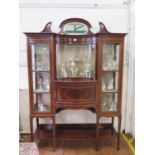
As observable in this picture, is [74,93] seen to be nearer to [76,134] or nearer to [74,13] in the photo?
[76,134]

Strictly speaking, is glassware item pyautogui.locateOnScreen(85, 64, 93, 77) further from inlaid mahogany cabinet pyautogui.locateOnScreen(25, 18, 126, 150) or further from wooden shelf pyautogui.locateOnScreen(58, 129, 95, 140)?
wooden shelf pyautogui.locateOnScreen(58, 129, 95, 140)

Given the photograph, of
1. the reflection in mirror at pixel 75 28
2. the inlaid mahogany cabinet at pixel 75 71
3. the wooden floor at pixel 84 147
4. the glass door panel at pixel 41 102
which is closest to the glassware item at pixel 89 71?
the inlaid mahogany cabinet at pixel 75 71

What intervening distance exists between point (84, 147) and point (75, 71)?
44.5 inches

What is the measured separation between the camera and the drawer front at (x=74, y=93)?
261 cm

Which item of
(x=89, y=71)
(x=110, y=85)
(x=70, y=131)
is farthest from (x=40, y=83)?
(x=110, y=85)

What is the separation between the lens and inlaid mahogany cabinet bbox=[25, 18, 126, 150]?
259cm

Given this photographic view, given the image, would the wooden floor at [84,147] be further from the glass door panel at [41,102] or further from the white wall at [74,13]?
the white wall at [74,13]

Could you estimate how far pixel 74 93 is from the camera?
8.59 feet

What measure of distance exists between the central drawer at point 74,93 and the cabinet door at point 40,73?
0.19 meters

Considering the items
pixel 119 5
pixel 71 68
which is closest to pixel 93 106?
pixel 71 68

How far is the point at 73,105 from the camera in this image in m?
2.63

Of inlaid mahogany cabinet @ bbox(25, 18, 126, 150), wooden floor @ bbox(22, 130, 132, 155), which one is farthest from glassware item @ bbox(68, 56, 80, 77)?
wooden floor @ bbox(22, 130, 132, 155)
